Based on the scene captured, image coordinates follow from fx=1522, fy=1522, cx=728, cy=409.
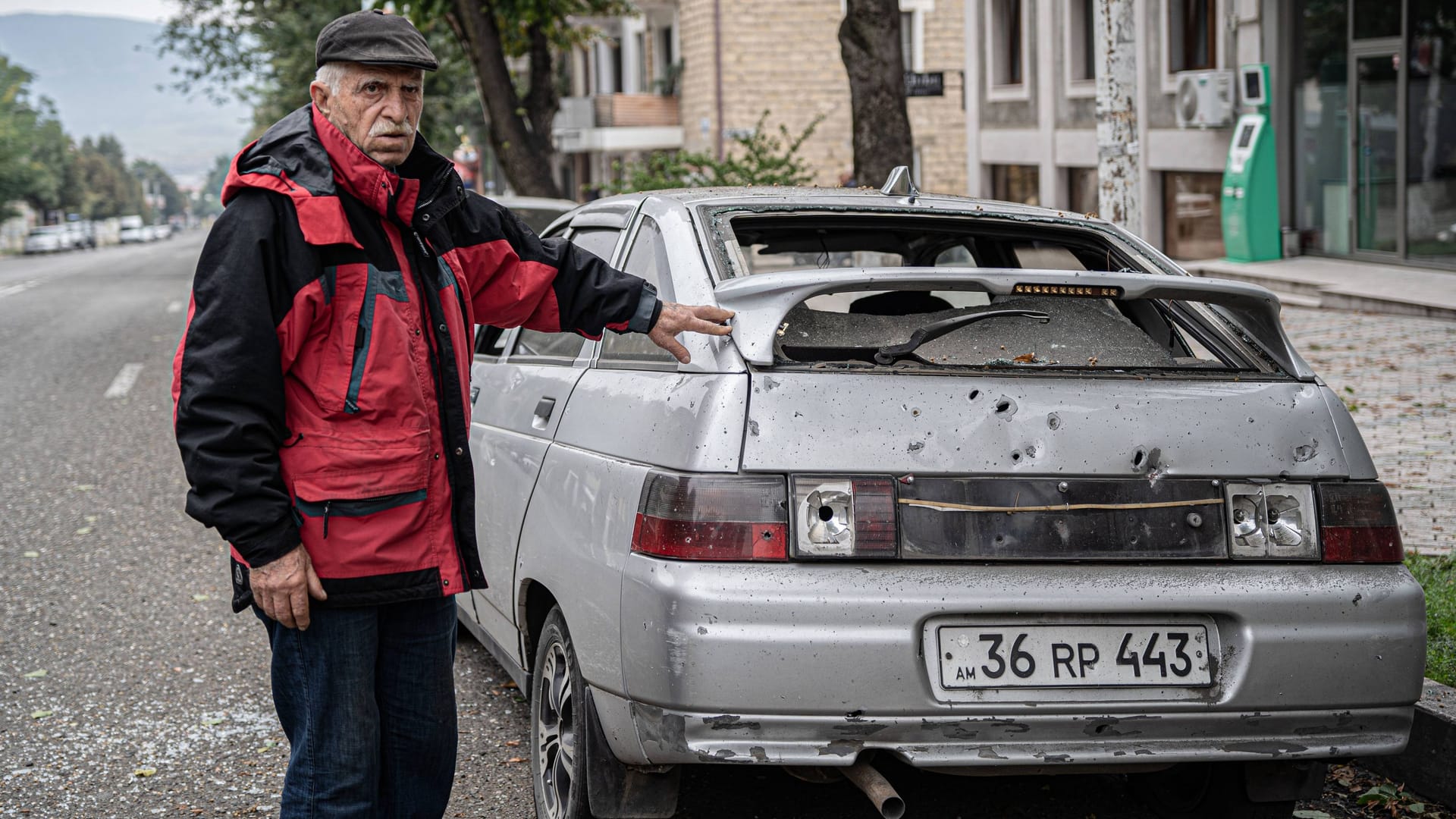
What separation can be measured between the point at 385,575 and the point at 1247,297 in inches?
78.9

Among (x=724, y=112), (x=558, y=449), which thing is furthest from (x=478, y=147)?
(x=558, y=449)

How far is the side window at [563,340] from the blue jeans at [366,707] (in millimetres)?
1307

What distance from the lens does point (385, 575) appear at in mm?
2881

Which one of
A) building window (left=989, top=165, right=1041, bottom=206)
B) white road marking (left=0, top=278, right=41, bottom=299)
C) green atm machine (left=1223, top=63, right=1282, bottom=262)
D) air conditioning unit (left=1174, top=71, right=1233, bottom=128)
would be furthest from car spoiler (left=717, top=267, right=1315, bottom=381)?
white road marking (left=0, top=278, right=41, bottom=299)

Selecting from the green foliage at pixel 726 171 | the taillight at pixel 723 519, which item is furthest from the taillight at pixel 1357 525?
the green foliage at pixel 726 171

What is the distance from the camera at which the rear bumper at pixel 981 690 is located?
300 cm

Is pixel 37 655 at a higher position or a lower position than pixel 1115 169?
lower

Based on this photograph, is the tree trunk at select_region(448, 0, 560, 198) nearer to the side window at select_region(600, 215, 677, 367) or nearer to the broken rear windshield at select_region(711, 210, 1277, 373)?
the broken rear windshield at select_region(711, 210, 1277, 373)

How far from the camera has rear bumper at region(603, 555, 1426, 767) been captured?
2998mm

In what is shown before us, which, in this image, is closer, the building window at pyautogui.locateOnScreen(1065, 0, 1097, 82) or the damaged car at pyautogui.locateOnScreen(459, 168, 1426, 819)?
the damaged car at pyautogui.locateOnScreen(459, 168, 1426, 819)

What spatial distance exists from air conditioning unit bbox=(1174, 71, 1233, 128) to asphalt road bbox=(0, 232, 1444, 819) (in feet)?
48.9

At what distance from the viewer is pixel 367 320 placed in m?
2.83

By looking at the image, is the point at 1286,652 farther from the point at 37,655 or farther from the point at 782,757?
the point at 37,655

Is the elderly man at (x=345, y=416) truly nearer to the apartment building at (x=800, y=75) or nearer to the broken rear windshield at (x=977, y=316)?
the broken rear windshield at (x=977, y=316)
